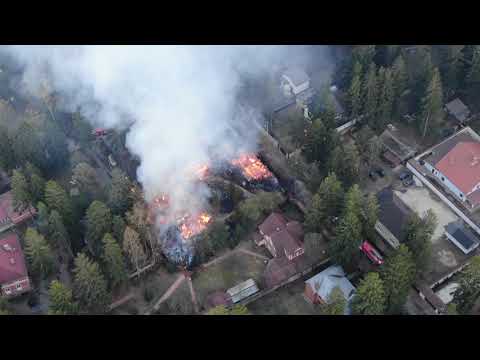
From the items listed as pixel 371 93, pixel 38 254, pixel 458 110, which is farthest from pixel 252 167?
pixel 458 110

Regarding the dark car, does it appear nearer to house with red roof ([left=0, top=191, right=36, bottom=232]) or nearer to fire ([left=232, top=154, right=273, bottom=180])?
fire ([left=232, top=154, right=273, bottom=180])

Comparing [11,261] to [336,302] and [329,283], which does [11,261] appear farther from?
[336,302]

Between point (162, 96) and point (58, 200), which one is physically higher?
point (162, 96)

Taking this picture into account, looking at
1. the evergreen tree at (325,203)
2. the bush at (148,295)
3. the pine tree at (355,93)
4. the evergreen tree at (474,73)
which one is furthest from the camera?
the evergreen tree at (474,73)

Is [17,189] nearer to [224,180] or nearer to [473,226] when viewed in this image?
[224,180]

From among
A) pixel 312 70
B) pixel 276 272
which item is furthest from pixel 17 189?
pixel 312 70

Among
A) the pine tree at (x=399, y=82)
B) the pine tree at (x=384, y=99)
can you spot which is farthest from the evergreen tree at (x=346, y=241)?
the pine tree at (x=399, y=82)

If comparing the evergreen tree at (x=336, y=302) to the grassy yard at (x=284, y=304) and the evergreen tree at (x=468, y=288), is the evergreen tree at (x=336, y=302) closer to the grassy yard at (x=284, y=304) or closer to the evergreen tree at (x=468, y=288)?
the grassy yard at (x=284, y=304)
